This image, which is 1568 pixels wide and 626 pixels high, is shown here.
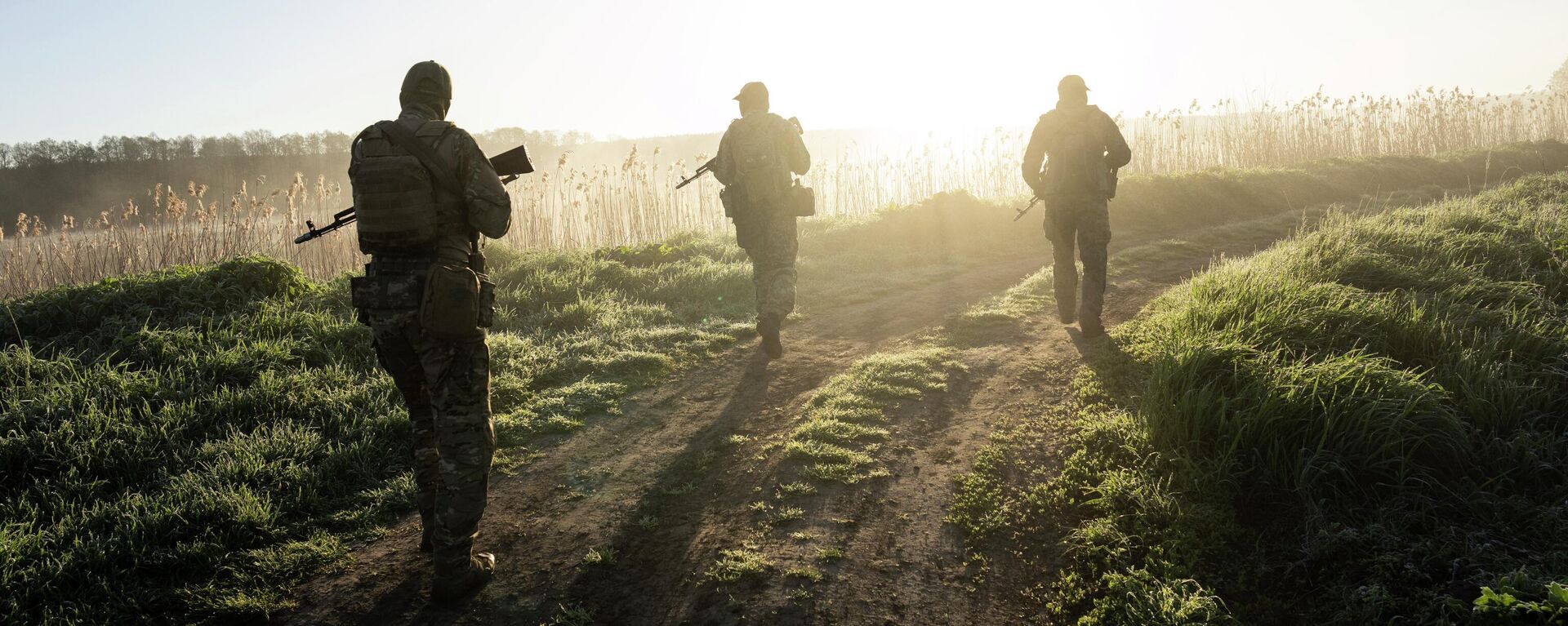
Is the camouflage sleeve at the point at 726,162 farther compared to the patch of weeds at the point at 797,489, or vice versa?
the camouflage sleeve at the point at 726,162

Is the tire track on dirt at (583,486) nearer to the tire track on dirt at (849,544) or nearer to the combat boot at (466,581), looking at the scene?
the combat boot at (466,581)

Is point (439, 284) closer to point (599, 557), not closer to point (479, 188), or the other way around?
point (479, 188)

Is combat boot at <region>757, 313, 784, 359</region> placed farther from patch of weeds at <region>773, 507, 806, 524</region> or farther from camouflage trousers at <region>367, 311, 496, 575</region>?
camouflage trousers at <region>367, 311, 496, 575</region>

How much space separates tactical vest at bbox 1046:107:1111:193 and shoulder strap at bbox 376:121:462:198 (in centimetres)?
478

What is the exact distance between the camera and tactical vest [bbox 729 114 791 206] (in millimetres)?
6145

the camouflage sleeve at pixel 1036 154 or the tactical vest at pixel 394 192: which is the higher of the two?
the camouflage sleeve at pixel 1036 154

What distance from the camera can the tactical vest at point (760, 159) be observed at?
6.14 m

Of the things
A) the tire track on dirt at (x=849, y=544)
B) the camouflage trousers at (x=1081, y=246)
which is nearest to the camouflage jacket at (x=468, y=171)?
the tire track on dirt at (x=849, y=544)

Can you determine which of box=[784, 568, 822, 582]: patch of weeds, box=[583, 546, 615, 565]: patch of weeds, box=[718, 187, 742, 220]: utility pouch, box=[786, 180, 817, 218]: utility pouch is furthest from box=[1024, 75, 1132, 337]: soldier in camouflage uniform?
box=[583, 546, 615, 565]: patch of weeds

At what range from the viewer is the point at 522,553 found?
3.31 metres

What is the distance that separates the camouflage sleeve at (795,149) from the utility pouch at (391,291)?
12.3ft

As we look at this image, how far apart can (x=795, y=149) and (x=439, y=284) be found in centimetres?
384

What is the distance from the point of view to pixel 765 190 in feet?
20.4

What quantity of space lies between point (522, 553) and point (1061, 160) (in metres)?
4.96
